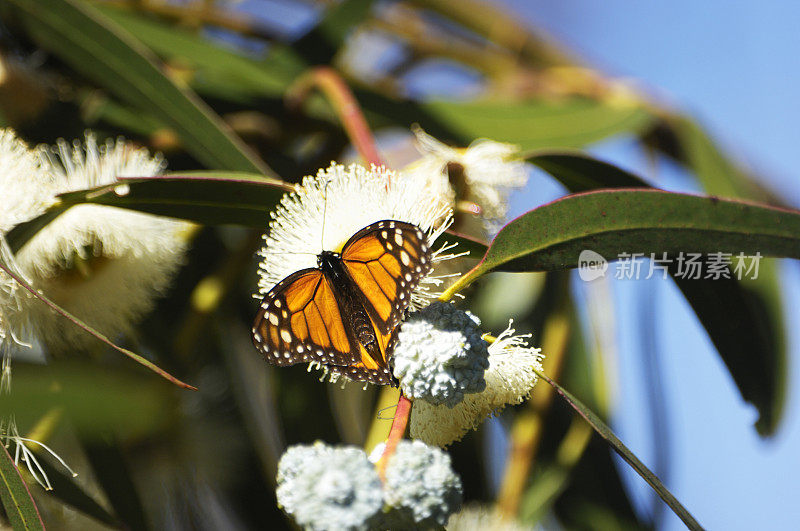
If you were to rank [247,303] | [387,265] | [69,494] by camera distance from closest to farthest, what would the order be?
1. [387,265]
2. [69,494]
3. [247,303]

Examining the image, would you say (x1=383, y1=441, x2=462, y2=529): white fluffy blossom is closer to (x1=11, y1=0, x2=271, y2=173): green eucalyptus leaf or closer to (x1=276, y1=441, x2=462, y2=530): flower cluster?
(x1=276, y1=441, x2=462, y2=530): flower cluster

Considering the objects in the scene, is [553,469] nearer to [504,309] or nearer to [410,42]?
[504,309]

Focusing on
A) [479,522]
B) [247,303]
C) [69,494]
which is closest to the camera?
[69,494]

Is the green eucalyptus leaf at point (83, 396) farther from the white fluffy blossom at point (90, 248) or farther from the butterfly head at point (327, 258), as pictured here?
the butterfly head at point (327, 258)

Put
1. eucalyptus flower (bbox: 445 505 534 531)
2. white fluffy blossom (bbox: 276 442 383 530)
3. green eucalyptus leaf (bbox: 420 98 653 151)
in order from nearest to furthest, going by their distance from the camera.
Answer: white fluffy blossom (bbox: 276 442 383 530), eucalyptus flower (bbox: 445 505 534 531), green eucalyptus leaf (bbox: 420 98 653 151)

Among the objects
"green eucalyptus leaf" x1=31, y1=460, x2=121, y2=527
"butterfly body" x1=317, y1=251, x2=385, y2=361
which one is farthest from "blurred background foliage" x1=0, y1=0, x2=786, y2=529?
"butterfly body" x1=317, y1=251, x2=385, y2=361

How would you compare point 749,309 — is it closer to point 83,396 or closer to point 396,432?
point 396,432

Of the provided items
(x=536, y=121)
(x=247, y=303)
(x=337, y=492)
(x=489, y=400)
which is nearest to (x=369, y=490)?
(x=337, y=492)
